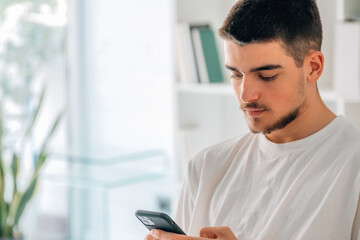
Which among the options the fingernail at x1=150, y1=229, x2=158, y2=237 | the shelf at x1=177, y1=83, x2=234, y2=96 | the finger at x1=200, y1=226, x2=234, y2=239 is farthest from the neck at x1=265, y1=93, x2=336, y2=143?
the shelf at x1=177, y1=83, x2=234, y2=96

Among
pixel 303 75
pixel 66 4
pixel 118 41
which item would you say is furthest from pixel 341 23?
pixel 66 4

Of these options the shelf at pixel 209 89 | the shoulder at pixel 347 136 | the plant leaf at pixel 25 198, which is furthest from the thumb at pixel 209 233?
the plant leaf at pixel 25 198

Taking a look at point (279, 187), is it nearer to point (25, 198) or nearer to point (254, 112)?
point (254, 112)

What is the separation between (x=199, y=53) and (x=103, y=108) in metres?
1.26

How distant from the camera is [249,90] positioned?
139 centimetres

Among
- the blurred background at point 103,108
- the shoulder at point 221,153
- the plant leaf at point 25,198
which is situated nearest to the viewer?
the shoulder at point 221,153

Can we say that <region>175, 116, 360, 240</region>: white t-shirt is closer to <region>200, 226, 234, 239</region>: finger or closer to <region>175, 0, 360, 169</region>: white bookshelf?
<region>200, 226, 234, 239</region>: finger

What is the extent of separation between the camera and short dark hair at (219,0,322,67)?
4.43 feet

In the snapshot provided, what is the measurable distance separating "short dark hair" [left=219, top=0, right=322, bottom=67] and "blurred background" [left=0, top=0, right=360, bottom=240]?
1498 mm

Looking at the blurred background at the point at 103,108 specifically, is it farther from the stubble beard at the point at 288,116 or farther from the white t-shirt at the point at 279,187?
the stubble beard at the point at 288,116

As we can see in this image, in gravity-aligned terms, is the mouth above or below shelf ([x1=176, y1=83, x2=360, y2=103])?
above

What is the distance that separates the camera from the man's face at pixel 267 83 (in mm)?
1359

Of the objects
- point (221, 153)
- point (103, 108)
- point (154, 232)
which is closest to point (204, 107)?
point (103, 108)

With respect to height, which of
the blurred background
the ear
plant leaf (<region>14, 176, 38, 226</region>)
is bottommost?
plant leaf (<region>14, 176, 38, 226</region>)
